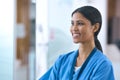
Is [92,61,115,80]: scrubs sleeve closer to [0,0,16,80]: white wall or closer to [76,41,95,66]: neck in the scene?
[76,41,95,66]: neck

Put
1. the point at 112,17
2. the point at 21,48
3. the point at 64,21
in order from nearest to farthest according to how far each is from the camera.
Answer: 1. the point at 64,21
2. the point at 21,48
3. the point at 112,17

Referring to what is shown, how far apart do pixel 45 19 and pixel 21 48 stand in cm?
291

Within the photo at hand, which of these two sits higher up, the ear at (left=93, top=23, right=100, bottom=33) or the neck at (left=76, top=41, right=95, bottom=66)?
the ear at (left=93, top=23, right=100, bottom=33)

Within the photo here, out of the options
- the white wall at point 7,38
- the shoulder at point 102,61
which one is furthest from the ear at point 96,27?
the white wall at point 7,38

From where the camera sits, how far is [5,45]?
9.45 ft

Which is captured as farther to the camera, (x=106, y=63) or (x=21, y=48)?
(x=21, y=48)

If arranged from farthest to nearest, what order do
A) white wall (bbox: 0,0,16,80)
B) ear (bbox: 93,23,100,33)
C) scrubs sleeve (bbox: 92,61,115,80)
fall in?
white wall (bbox: 0,0,16,80)
ear (bbox: 93,23,100,33)
scrubs sleeve (bbox: 92,61,115,80)

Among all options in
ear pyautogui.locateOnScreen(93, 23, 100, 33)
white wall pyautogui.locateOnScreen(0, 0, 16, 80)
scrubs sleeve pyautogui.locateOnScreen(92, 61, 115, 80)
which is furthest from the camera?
white wall pyautogui.locateOnScreen(0, 0, 16, 80)

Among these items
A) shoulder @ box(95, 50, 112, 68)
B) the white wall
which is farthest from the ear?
the white wall

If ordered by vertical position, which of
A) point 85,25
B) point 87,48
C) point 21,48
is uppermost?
point 85,25

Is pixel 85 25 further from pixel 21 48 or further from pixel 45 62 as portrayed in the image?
pixel 21 48

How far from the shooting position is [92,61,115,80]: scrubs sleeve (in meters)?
1.63

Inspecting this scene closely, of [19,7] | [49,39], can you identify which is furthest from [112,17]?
[49,39]

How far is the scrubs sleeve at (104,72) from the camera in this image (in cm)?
163
